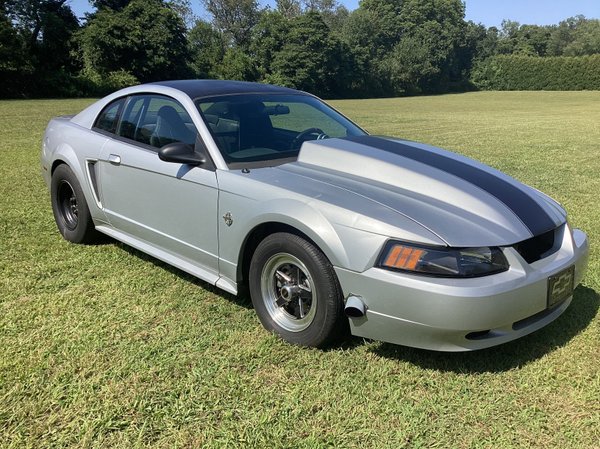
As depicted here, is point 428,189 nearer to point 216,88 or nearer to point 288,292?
point 288,292

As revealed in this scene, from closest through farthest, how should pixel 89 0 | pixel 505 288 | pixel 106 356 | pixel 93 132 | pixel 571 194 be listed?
pixel 505 288 → pixel 106 356 → pixel 93 132 → pixel 571 194 → pixel 89 0

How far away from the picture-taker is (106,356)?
2.90 m

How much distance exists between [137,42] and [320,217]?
135 ft

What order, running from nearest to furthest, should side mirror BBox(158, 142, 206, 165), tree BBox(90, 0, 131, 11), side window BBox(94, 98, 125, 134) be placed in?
side mirror BBox(158, 142, 206, 165)
side window BBox(94, 98, 125, 134)
tree BBox(90, 0, 131, 11)

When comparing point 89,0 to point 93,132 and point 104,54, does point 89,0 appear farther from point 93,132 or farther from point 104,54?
point 93,132

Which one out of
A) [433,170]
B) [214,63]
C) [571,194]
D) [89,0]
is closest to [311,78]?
[214,63]

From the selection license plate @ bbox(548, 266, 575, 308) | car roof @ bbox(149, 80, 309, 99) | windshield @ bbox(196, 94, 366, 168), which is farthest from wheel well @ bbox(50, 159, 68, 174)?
license plate @ bbox(548, 266, 575, 308)

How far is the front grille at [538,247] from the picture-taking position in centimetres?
270

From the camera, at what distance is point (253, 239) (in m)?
3.10

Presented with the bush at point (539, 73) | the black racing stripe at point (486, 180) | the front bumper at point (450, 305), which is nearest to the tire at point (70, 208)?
the black racing stripe at point (486, 180)

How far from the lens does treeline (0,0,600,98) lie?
37.4m

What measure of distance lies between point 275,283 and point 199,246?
65 centimetres

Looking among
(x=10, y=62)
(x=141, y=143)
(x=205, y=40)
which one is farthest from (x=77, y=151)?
(x=205, y=40)

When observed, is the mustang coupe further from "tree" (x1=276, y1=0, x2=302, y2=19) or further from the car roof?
"tree" (x1=276, y1=0, x2=302, y2=19)
